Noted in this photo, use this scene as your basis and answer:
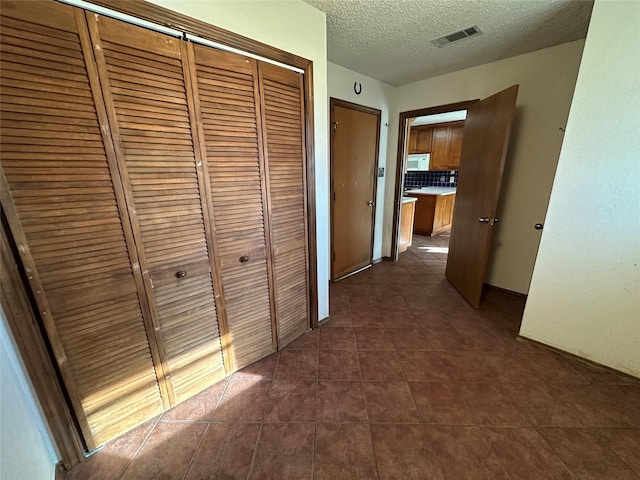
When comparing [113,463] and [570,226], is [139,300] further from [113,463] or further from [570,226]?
[570,226]

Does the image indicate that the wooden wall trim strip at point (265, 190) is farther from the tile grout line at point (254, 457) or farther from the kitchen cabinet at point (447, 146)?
the kitchen cabinet at point (447, 146)

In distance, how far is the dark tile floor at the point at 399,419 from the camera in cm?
115

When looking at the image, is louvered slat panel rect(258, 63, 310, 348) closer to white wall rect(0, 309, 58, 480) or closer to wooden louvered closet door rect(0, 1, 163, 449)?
wooden louvered closet door rect(0, 1, 163, 449)

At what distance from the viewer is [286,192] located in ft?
5.55

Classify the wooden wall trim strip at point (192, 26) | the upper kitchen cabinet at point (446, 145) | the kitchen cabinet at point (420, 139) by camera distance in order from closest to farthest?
the wooden wall trim strip at point (192, 26), the upper kitchen cabinet at point (446, 145), the kitchen cabinet at point (420, 139)

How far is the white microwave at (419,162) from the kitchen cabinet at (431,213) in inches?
40.4

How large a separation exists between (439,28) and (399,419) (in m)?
2.60

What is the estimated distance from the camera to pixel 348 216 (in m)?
3.08

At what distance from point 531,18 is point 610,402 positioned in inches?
97.8

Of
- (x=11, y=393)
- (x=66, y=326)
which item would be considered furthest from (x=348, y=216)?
(x=11, y=393)

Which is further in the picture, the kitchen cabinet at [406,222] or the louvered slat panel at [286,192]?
the kitchen cabinet at [406,222]

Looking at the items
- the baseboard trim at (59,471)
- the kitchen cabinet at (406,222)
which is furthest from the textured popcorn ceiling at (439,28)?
the baseboard trim at (59,471)

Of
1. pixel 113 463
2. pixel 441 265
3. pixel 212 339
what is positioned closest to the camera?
pixel 113 463

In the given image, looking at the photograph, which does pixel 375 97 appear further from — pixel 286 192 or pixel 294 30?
pixel 286 192
